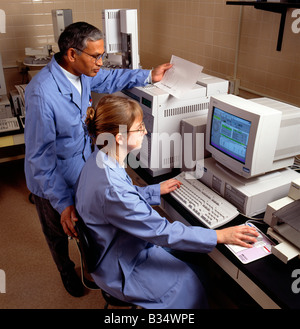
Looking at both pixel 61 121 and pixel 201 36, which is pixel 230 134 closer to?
pixel 61 121

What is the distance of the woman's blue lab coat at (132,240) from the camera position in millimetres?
1249

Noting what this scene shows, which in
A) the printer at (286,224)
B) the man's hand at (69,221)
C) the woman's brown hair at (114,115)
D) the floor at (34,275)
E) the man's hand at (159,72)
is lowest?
the floor at (34,275)

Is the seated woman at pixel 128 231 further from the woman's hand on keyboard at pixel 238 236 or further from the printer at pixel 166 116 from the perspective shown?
the printer at pixel 166 116

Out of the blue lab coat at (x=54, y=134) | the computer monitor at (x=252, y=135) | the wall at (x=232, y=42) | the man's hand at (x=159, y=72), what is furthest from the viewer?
the wall at (x=232, y=42)

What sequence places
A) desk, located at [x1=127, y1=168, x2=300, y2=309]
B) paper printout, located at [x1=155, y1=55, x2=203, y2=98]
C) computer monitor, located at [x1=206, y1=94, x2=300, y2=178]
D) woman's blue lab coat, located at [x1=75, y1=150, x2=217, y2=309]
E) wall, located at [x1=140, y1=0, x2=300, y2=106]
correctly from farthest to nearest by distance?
wall, located at [x1=140, y1=0, x2=300, y2=106] < paper printout, located at [x1=155, y1=55, x2=203, y2=98] < computer monitor, located at [x1=206, y1=94, x2=300, y2=178] < woman's blue lab coat, located at [x1=75, y1=150, x2=217, y2=309] < desk, located at [x1=127, y1=168, x2=300, y2=309]

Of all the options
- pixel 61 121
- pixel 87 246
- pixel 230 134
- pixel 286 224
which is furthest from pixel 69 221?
pixel 286 224

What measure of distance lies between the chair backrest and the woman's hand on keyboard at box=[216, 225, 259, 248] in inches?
20.7

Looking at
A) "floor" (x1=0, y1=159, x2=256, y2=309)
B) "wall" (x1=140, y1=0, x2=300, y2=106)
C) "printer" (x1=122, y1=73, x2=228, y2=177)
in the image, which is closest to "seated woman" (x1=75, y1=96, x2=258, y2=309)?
"printer" (x1=122, y1=73, x2=228, y2=177)

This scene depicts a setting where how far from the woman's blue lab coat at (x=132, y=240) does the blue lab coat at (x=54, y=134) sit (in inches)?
A: 12.8

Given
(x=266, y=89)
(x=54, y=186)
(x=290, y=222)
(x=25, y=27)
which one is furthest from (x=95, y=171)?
(x=25, y=27)

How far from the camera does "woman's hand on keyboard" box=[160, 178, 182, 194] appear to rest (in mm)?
1721

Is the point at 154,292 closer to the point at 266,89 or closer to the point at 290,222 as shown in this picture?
the point at 290,222

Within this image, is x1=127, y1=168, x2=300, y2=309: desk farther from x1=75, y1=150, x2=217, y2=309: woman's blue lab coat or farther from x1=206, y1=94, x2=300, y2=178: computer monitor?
x1=206, y1=94, x2=300, y2=178: computer monitor

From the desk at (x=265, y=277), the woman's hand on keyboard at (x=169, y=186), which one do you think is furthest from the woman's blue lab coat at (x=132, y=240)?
the woman's hand on keyboard at (x=169, y=186)
